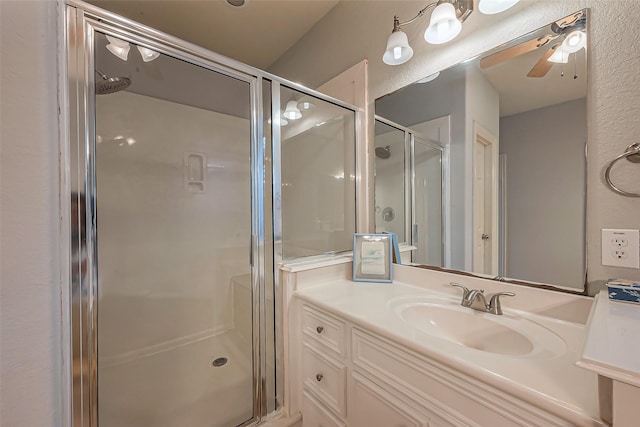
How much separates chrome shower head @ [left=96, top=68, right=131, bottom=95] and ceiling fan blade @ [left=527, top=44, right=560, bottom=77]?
1.56 m

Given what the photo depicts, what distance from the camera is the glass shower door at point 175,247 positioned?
3.41 feet

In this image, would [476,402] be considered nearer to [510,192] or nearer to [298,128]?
[510,192]

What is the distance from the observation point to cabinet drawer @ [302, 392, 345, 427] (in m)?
1.02

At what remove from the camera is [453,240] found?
1.17 m

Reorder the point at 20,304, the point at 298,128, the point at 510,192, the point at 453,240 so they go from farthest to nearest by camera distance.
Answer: the point at 298,128 < the point at 453,240 < the point at 510,192 < the point at 20,304

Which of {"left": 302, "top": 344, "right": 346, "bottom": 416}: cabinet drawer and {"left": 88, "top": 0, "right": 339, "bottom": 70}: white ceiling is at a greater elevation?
{"left": 88, "top": 0, "right": 339, "bottom": 70}: white ceiling

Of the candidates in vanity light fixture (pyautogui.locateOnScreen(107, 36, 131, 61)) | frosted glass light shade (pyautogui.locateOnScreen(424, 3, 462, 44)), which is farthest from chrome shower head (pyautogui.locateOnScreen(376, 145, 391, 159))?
vanity light fixture (pyautogui.locateOnScreen(107, 36, 131, 61))

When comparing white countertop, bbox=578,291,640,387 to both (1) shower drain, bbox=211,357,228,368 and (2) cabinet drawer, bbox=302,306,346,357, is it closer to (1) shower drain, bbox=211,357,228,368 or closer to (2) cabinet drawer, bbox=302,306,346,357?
(2) cabinet drawer, bbox=302,306,346,357

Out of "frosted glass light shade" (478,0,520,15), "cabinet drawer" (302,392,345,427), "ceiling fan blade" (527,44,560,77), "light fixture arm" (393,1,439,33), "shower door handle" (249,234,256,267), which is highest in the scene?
"light fixture arm" (393,1,439,33)

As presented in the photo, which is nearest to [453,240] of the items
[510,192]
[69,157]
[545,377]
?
[510,192]

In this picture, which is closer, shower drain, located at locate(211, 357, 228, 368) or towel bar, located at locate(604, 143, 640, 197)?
towel bar, located at locate(604, 143, 640, 197)

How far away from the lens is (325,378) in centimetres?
106

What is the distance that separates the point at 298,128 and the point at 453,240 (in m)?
1.02

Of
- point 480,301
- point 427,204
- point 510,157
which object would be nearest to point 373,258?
point 427,204
